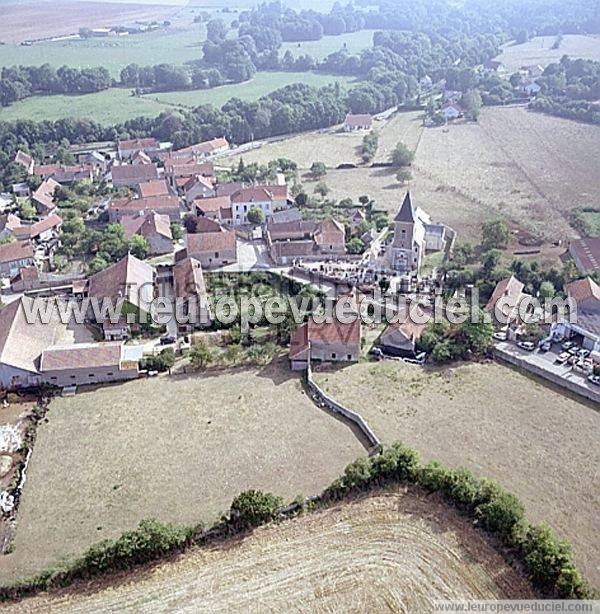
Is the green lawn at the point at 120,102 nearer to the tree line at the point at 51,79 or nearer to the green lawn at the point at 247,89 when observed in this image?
the green lawn at the point at 247,89

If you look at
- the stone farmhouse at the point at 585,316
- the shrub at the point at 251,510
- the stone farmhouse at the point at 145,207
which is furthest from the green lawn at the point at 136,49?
the shrub at the point at 251,510

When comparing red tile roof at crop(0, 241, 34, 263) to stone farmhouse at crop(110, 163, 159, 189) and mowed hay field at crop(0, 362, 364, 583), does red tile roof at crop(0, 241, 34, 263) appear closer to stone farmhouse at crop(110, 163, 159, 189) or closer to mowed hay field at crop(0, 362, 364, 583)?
mowed hay field at crop(0, 362, 364, 583)

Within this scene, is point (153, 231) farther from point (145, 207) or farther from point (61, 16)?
point (61, 16)

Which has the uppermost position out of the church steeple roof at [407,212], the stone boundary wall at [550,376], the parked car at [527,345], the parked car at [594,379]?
the church steeple roof at [407,212]

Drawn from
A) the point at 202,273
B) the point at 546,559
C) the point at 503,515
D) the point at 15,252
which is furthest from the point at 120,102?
the point at 546,559

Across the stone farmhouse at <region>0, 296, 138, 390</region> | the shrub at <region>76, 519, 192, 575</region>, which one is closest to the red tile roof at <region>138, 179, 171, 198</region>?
the stone farmhouse at <region>0, 296, 138, 390</region>

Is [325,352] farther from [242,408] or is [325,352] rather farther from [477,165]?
[477,165]
